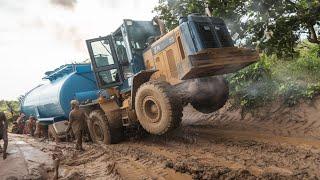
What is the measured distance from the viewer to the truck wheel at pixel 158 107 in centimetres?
738

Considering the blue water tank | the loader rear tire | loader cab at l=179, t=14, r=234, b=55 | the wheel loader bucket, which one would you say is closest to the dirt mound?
the wheel loader bucket

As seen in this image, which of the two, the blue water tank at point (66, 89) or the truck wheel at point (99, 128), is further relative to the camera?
the blue water tank at point (66, 89)

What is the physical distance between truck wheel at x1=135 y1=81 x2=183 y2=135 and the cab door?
2.25 m

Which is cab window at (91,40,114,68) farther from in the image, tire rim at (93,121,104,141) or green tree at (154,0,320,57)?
green tree at (154,0,320,57)

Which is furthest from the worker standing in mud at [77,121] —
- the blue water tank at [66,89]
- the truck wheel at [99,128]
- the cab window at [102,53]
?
the blue water tank at [66,89]

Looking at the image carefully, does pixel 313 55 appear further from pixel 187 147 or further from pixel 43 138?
pixel 43 138

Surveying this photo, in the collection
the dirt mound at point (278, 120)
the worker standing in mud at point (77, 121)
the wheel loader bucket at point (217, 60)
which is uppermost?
the wheel loader bucket at point (217, 60)

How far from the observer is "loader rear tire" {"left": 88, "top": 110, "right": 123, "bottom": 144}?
9.70 m

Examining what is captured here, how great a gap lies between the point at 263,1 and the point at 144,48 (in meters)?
3.43

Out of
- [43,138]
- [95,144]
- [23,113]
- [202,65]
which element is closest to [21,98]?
[23,113]

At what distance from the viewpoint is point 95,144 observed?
10.6 meters

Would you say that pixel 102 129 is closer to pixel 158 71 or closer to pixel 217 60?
pixel 158 71

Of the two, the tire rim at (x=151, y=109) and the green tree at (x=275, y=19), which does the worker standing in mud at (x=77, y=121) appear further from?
the green tree at (x=275, y=19)

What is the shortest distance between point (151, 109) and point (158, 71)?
1489 millimetres
